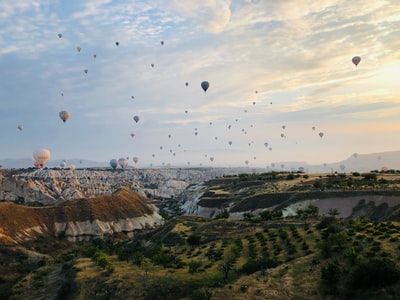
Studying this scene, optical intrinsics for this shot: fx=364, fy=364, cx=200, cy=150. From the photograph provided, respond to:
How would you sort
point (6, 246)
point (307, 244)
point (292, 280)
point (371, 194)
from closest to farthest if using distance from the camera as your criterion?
point (292, 280)
point (307, 244)
point (6, 246)
point (371, 194)

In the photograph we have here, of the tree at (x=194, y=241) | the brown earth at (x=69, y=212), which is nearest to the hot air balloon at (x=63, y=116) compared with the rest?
the brown earth at (x=69, y=212)

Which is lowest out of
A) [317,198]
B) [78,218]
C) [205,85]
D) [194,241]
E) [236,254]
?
[78,218]

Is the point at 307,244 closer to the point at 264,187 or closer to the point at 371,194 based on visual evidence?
the point at 371,194

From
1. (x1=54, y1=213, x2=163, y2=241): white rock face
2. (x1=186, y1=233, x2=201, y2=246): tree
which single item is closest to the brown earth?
(x1=54, y1=213, x2=163, y2=241): white rock face

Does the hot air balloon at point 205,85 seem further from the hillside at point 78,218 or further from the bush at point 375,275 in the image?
the bush at point 375,275

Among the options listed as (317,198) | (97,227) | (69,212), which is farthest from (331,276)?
(69,212)

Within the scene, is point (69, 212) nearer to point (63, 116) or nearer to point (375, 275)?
point (63, 116)

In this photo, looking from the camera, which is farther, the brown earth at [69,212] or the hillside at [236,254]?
the brown earth at [69,212]

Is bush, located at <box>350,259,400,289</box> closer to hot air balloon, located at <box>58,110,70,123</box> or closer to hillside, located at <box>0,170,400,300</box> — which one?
hillside, located at <box>0,170,400,300</box>

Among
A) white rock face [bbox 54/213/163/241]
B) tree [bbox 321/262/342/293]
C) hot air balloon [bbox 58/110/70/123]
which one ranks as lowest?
white rock face [bbox 54/213/163/241]

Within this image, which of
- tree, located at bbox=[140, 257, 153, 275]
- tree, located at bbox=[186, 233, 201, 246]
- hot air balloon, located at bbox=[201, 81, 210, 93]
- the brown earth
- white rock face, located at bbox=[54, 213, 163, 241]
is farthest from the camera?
hot air balloon, located at bbox=[201, 81, 210, 93]

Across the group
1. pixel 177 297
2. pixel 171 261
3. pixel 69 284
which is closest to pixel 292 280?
pixel 177 297
